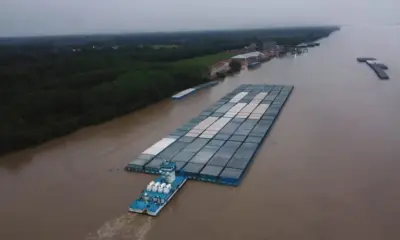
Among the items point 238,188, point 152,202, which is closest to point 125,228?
point 152,202

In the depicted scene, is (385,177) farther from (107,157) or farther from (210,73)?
(210,73)

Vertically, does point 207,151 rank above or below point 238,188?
above

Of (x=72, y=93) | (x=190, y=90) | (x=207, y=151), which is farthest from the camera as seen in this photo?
(x=190, y=90)

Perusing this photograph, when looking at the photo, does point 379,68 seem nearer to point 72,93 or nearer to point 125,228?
point 72,93

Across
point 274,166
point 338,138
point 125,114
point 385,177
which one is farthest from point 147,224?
point 125,114

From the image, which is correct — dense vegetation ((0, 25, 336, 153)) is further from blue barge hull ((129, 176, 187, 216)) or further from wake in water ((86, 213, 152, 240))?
wake in water ((86, 213, 152, 240))

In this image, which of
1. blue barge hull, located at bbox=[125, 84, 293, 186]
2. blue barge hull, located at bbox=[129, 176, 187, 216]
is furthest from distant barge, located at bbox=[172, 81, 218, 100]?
blue barge hull, located at bbox=[129, 176, 187, 216]
